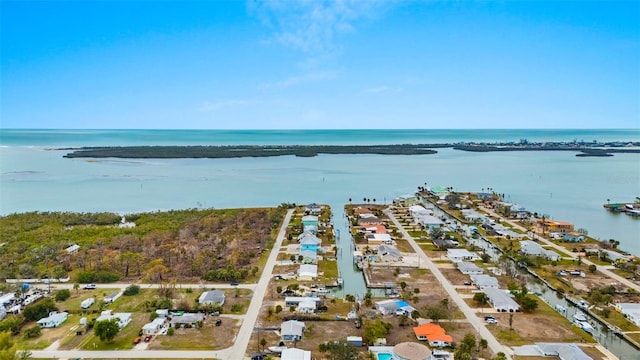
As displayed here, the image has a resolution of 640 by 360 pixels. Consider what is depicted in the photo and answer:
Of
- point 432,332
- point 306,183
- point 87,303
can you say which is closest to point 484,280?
point 432,332

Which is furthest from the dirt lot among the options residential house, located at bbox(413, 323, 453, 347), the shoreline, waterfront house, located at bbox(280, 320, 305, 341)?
the shoreline

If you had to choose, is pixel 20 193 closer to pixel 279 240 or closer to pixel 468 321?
pixel 279 240

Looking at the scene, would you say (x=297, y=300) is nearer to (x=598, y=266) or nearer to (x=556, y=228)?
(x=598, y=266)

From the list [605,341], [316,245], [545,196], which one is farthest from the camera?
[545,196]

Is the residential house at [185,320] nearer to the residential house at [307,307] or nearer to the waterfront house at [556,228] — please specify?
the residential house at [307,307]

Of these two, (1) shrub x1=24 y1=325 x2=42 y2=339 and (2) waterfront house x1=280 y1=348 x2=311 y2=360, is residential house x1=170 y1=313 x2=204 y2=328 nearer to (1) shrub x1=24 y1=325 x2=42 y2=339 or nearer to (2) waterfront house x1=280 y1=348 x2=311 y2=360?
(2) waterfront house x1=280 y1=348 x2=311 y2=360

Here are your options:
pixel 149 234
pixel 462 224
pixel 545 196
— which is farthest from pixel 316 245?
pixel 545 196
